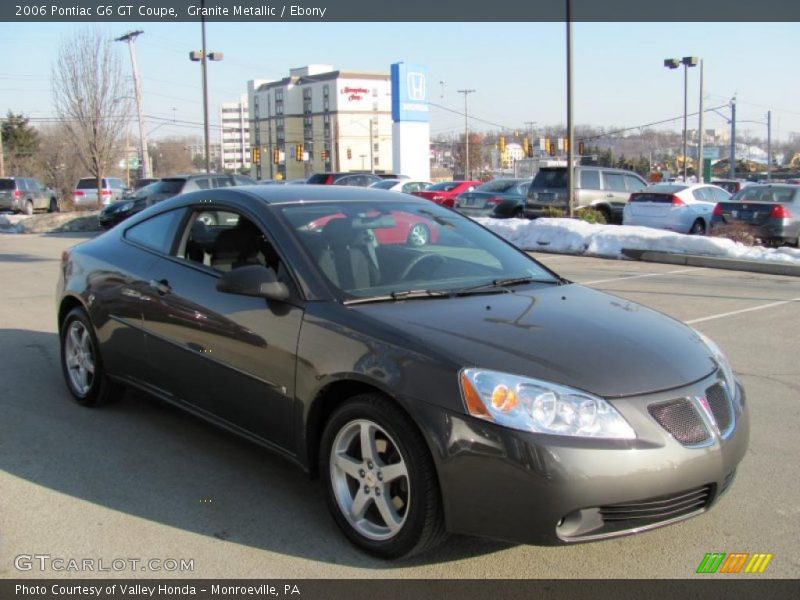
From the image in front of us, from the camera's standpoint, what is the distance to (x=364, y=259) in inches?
159

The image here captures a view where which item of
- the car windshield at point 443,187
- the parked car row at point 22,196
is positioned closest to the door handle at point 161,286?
the car windshield at point 443,187

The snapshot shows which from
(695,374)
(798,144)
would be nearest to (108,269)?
(695,374)

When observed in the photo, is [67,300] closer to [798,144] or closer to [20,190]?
[20,190]

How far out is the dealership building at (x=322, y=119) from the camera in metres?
129

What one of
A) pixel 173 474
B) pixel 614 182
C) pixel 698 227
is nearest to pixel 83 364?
pixel 173 474

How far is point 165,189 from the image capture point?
2092cm

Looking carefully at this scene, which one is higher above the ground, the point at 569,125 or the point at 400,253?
the point at 569,125

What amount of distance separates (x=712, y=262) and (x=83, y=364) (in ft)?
37.2

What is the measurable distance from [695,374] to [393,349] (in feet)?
4.20

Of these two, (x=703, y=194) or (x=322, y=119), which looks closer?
(x=703, y=194)

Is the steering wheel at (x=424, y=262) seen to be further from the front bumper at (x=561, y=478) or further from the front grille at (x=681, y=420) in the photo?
the front grille at (x=681, y=420)

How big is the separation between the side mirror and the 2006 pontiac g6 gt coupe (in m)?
0.01

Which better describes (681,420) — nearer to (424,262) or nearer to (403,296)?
(403,296)
